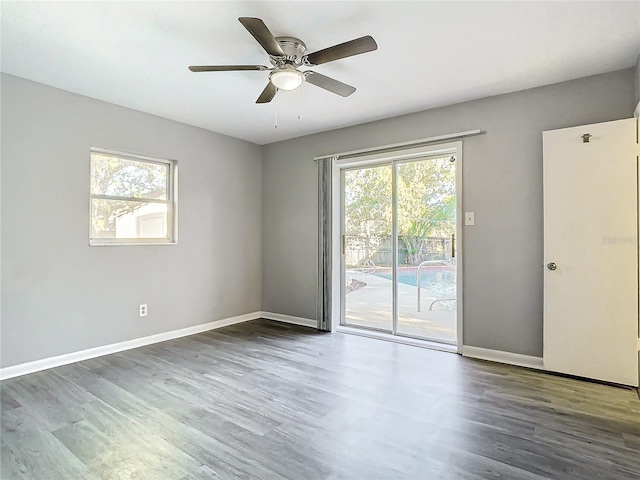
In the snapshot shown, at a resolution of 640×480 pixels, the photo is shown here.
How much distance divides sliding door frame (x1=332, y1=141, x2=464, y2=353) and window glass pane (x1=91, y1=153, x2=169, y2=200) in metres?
2.22

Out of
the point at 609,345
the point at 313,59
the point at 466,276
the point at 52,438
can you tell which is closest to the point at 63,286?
the point at 52,438

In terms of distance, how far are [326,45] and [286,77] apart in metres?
0.40

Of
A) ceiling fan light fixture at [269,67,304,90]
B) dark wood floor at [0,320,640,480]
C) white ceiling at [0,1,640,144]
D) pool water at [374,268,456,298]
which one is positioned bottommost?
dark wood floor at [0,320,640,480]

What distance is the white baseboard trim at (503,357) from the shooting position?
330 centimetres

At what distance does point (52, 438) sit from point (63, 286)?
5.63 feet

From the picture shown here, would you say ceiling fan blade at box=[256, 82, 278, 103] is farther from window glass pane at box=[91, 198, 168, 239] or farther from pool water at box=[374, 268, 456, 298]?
pool water at box=[374, 268, 456, 298]

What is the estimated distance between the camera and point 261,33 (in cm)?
207

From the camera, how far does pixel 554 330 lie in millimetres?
3127

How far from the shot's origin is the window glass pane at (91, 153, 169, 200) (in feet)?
12.2

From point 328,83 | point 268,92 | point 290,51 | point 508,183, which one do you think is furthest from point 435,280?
point 290,51

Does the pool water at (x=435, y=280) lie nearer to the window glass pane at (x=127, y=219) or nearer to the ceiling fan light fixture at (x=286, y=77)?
Answer: the ceiling fan light fixture at (x=286, y=77)

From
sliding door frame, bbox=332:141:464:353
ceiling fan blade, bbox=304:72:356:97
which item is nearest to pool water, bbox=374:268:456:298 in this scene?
sliding door frame, bbox=332:141:464:353

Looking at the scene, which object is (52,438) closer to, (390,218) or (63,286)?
(63,286)

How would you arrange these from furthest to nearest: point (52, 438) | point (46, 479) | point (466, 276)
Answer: point (466, 276), point (52, 438), point (46, 479)
